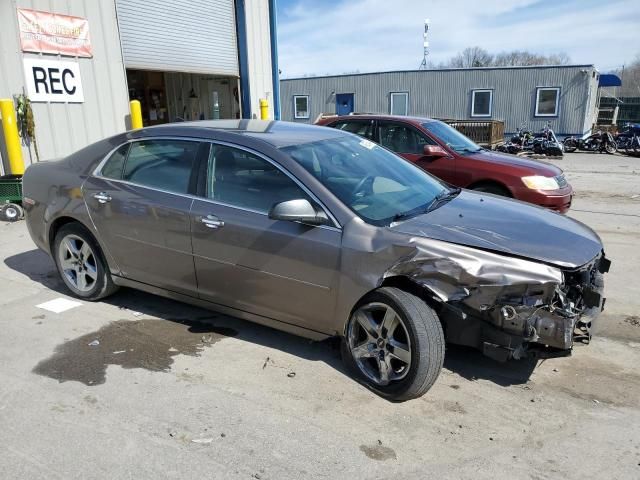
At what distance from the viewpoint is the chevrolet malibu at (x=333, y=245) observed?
121 inches

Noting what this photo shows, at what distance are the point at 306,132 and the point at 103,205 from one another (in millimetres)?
1799

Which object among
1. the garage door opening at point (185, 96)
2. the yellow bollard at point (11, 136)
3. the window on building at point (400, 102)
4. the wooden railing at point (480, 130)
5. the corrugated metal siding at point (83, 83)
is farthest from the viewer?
the window on building at point (400, 102)

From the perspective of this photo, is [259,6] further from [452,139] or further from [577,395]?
[577,395]

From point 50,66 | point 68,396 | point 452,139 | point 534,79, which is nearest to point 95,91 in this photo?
point 50,66

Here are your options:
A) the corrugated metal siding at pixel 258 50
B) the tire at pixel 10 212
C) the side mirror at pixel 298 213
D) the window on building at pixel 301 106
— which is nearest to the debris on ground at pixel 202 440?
the side mirror at pixel 298 213

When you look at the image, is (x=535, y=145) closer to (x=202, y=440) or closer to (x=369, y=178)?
(x=369, y=178)

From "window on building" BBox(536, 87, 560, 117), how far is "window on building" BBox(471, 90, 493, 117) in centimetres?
214

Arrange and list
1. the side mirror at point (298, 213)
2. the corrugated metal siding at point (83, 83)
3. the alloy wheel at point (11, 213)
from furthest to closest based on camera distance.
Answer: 1. the corrugated metal siding at point (83, 83)
2. the alloy wheel at point (11, 213)
3. the side mirror at point (298, 213)

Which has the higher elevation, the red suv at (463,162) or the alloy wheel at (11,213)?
the red suv at (463,162)

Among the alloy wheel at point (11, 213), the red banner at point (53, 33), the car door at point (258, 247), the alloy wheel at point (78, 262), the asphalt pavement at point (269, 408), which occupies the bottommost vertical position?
the asphalt pavement at point (269, 408)

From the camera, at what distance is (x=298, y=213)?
10.8 feet

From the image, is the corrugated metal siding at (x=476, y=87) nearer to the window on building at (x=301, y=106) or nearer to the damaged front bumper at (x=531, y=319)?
the window on building at (x=301, y=106)

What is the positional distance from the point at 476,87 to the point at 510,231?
23666 millimetres

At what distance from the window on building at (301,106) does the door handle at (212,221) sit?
1024 inches
